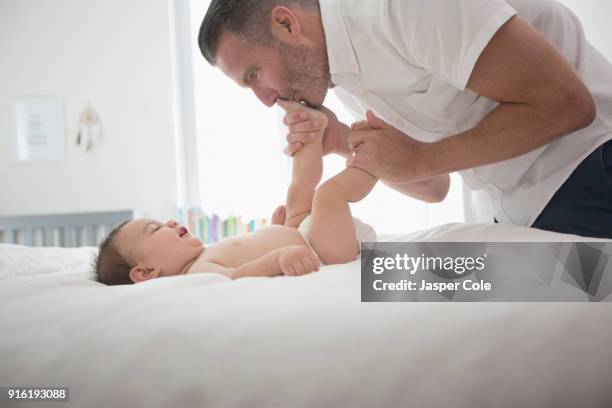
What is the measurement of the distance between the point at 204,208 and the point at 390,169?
112 inches

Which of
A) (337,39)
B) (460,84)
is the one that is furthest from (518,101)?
(337,39)

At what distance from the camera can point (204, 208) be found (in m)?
3.80

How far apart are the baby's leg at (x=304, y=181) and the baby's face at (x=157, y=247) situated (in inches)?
11.8

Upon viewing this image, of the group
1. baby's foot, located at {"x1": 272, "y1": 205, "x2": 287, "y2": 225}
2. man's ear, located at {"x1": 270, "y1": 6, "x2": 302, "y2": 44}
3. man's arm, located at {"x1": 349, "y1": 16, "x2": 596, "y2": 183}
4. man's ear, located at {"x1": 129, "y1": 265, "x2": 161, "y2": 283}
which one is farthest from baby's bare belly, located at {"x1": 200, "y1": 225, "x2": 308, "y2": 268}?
man's ear, located at {"x1": 270, "y1": 6, "x2": 302, "y2": 44}

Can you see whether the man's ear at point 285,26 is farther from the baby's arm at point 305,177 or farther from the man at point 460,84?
the baby's arm at point 305,177

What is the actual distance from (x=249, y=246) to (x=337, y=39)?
56 cm

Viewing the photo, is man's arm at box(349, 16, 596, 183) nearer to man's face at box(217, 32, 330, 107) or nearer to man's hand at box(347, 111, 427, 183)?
man's hand at box(347, 111, 427, 183)

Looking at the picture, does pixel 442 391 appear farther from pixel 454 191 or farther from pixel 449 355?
pixel 454 191

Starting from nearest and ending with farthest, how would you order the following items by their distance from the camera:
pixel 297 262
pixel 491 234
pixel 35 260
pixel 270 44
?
pixel 297 262 < pixel 491 234 < pixel 270 44 < pixel 35 260

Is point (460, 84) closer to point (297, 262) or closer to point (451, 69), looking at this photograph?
point (451, 69)

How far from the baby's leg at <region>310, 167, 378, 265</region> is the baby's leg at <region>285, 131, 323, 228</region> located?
0.84 feet

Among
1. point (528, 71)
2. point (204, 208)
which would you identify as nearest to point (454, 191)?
point (204, 208)

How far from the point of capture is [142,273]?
1.22 m

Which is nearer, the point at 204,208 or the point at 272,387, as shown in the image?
the point at 272,387
